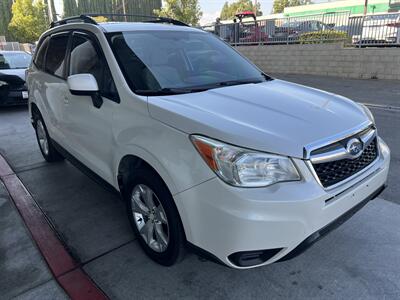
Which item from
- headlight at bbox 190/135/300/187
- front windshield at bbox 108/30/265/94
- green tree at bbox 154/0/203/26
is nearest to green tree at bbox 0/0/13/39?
green tree at bbox 154/0/203/26

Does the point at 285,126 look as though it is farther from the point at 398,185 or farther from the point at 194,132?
the point at 398,185

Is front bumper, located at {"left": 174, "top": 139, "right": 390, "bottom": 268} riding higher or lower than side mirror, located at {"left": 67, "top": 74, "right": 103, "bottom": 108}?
lower

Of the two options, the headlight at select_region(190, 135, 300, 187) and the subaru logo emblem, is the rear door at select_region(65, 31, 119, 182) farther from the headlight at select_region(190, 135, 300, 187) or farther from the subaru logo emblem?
the subaru logo emblem

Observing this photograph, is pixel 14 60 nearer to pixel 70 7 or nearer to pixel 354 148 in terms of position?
pixel 354 148

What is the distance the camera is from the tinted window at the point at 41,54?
4470 millimetres

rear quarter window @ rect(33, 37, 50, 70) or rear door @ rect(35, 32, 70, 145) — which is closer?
rear door @ rect(35, 32, 70, 145)

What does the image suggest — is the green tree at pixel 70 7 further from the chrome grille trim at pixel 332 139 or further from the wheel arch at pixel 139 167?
the chrome grille trim at pixel 332 139

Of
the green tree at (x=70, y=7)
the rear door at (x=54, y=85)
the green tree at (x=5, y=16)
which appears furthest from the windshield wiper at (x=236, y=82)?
the green tree at (x=70, y=7)

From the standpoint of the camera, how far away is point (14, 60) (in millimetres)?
9711

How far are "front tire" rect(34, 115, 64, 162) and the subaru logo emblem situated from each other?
368cm

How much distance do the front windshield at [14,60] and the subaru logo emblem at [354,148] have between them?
9433 mm

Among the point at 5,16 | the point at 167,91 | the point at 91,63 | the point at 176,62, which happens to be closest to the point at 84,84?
the point at 91,63

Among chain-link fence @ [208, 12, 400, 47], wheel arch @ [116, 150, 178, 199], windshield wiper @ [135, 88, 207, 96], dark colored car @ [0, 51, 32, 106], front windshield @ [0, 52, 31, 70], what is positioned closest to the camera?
wheel arch @ [116, 150, 178, 199]

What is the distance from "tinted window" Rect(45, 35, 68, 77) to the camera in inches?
149
